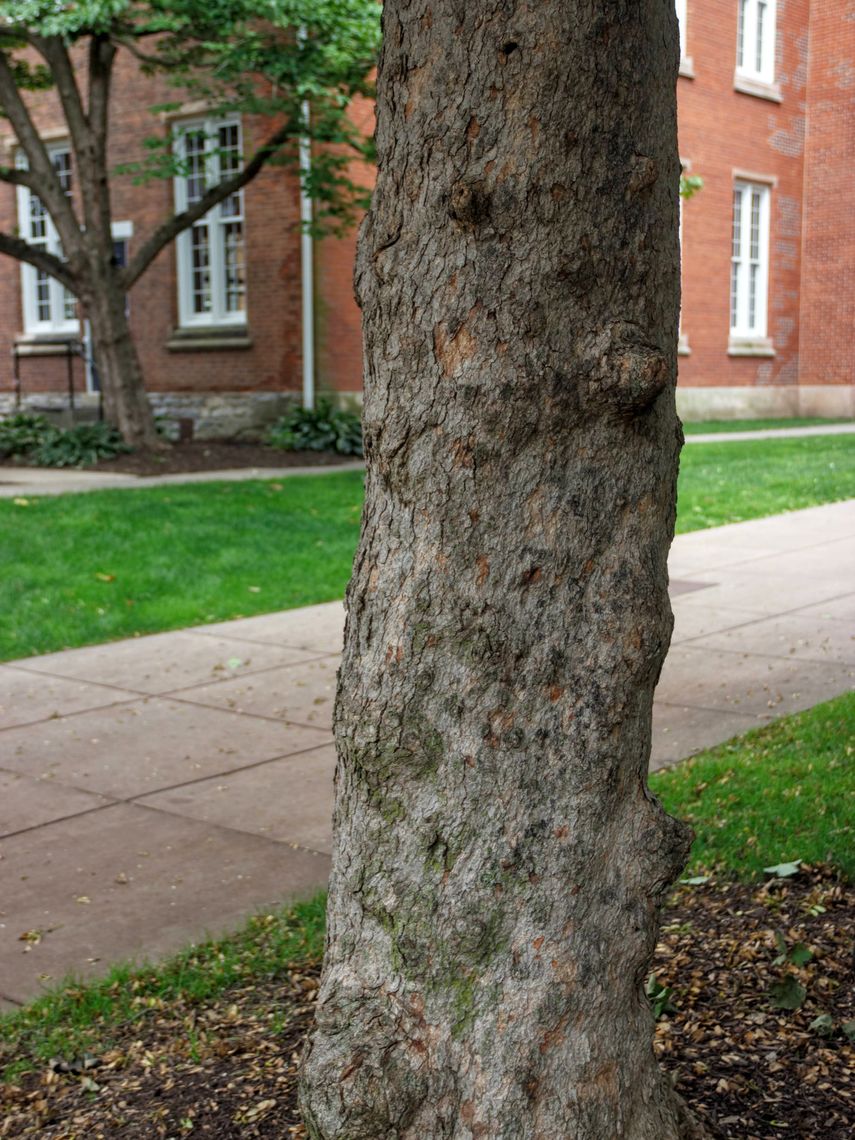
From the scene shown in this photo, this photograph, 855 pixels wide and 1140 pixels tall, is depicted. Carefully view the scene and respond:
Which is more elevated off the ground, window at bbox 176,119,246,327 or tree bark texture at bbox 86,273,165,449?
window at bbox 176,119,246,327

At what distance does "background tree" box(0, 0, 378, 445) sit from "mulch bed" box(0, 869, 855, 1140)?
41.7 ft

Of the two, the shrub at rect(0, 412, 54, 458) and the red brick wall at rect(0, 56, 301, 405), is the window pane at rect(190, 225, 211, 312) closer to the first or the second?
the red brick wall at rect(0, 56, 301, 405)

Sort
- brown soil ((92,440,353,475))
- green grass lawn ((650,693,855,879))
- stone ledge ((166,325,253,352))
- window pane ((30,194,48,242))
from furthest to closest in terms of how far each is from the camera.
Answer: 1. window pane ((30,194,48,242))
2. stone ledge ((166,325,253,352))
3. brown soil ((92,440,353,475))
4. green grass lawn ((650,693,855,879))

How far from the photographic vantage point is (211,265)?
68.2ft

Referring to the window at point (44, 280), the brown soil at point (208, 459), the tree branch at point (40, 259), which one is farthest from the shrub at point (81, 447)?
the window at point (44, 280)

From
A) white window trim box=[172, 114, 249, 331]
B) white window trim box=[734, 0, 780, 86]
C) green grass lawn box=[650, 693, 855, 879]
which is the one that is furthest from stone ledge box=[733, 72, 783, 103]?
green grass lawn box=[650, 693, 855, 879]

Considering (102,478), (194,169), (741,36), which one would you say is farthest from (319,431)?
(741,36)

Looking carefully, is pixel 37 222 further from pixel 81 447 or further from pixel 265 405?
pixel 81 447

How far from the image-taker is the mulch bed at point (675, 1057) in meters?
2.80

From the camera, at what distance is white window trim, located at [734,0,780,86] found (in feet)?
83.5

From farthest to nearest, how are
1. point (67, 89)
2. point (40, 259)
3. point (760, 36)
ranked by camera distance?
point (760, 36) → point (40, 259) → point (67, 89)

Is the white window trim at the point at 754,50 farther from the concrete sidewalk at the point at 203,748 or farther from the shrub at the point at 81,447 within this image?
the concrete sidewalk at the point at 203,748

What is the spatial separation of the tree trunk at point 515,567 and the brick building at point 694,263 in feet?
54.3

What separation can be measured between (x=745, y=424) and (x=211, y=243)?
10508 mm
